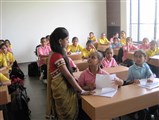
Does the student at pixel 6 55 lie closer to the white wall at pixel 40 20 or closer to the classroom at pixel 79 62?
the classroom at pixel 79 62

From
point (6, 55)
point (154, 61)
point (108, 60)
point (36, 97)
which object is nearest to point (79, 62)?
point (108, 60)

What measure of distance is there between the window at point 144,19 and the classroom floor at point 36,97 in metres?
4.18

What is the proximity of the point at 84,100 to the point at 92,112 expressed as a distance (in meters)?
0.17

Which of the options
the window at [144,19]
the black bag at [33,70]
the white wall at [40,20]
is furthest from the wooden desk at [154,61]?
the white wall at [40,20]

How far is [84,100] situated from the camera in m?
1.80

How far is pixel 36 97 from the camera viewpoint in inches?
161

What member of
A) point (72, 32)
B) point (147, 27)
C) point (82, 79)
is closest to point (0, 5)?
point (72, 32)

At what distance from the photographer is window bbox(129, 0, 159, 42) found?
6842 millimetres

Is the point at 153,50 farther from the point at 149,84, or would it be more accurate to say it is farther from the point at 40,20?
the point at 40,20

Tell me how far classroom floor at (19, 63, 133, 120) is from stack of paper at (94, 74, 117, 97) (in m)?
1.03

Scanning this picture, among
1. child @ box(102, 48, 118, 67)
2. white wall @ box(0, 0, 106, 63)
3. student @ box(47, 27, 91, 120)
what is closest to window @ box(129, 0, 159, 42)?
white wall @ box(0, 0, 106, 63)

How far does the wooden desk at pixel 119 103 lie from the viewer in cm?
166

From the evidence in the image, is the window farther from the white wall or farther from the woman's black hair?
the woman's black hair

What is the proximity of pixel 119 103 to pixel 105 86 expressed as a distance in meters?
0.30
